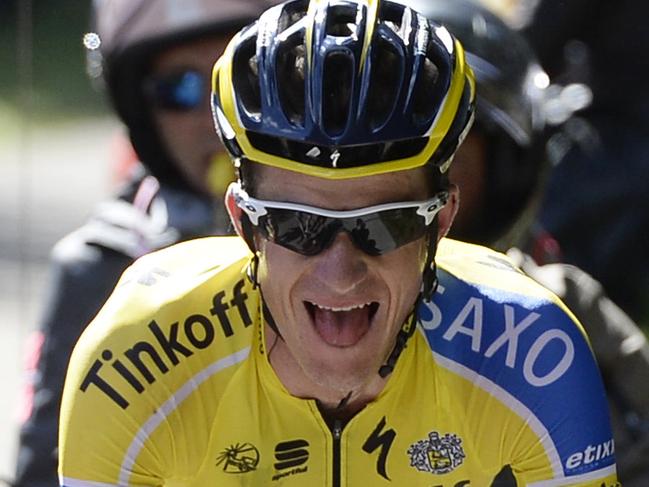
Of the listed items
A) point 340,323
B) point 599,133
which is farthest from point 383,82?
point 599,133

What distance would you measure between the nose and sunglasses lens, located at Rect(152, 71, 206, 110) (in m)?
1.81

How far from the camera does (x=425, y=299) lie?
3521mm

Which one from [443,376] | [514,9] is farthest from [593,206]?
[443,376]

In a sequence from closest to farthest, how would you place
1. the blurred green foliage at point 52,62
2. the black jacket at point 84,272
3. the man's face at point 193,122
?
the black jacket at point 84,272 < the man's face at point 193,122 < the blurred green foliage at point 52,62

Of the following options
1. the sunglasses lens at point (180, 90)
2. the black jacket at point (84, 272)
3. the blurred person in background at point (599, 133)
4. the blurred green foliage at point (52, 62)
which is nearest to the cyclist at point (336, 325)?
the black jacket at point (84, 272)

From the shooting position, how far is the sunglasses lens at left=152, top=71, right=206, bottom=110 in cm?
507

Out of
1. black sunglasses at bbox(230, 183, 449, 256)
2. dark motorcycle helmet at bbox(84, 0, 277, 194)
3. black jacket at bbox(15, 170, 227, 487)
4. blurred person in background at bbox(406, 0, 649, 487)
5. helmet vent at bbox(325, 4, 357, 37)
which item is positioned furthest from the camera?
dark motorcycle helmet at bbox(84, 0, 277, 194)

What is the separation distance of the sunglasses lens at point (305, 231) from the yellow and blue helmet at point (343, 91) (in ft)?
0.27

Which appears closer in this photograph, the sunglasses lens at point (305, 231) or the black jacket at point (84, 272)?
the sunglasses lens at point (305, 231)

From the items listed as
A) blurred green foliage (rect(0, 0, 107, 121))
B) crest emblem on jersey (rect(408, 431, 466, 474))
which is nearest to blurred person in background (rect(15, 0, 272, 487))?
crest emblem on jersey (rect(408, 431, 466, 474))

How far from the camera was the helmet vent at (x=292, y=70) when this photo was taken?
3377 millimetres

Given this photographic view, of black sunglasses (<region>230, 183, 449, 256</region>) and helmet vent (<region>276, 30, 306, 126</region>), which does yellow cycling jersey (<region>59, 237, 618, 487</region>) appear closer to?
black sunglasses (<region>230, 183, 449, 256</region>)

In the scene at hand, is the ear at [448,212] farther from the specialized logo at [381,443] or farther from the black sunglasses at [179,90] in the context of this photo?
the black sunglasses at [179,90]

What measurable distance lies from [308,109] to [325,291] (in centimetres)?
33
